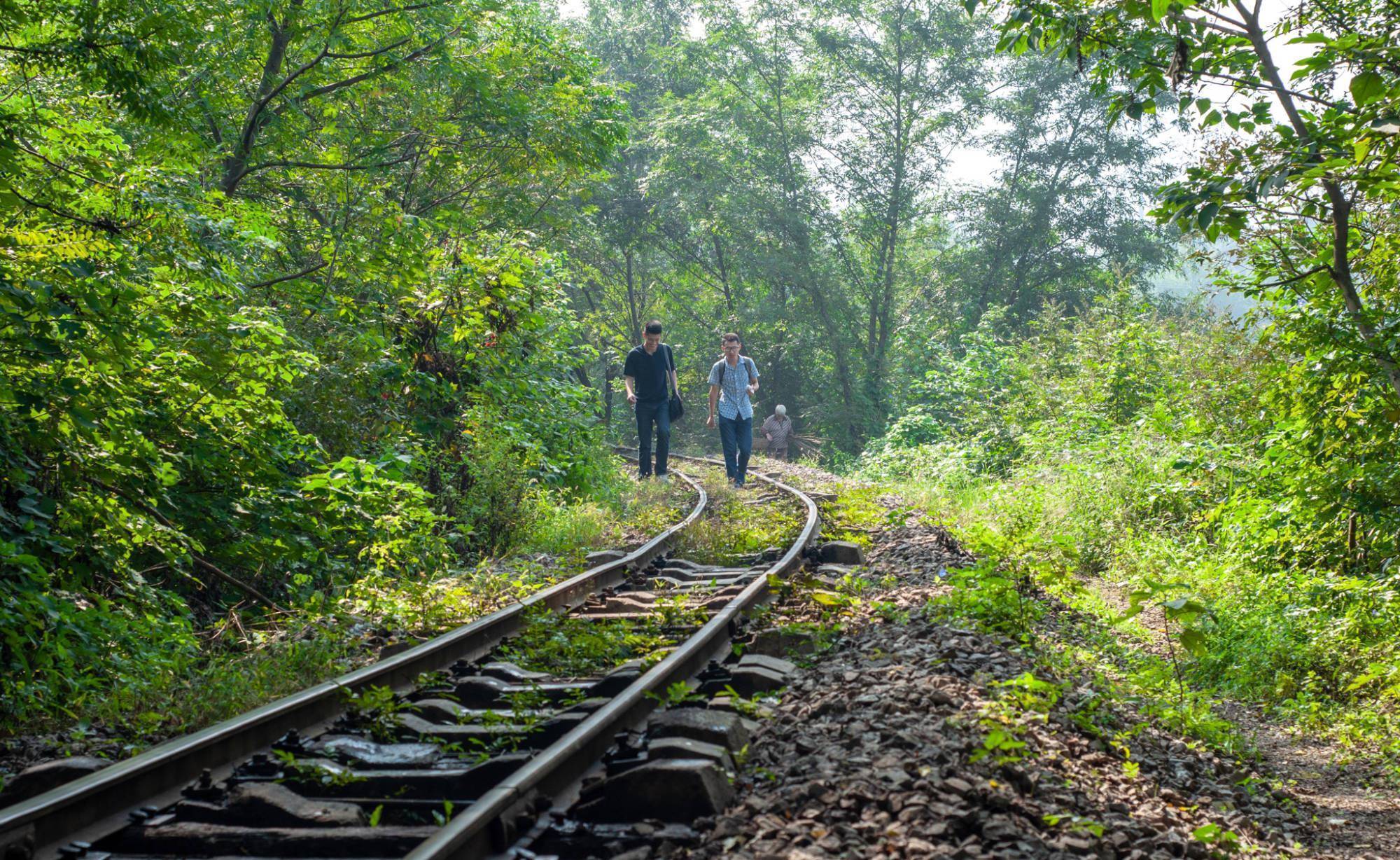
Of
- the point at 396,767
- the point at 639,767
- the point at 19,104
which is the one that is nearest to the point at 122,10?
the point at 19,104

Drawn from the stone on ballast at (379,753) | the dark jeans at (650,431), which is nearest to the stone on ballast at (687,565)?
the dark jeans at (650,431)

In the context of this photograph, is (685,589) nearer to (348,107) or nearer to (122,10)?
(122,10)

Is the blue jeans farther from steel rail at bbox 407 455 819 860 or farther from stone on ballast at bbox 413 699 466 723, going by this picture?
stone on ballast at bbox 413 699 466 723

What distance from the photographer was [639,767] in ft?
12.5

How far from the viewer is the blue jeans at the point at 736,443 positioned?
14234mm

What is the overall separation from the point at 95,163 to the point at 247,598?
117 inches

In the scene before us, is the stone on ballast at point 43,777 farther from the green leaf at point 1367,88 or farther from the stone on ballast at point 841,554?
the stone on ballast at point 841,554

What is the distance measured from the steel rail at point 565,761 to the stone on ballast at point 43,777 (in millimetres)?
1620

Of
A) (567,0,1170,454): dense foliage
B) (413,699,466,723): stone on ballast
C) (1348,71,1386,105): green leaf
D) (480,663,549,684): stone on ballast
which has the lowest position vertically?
(413,699,466,723): stone on ballast

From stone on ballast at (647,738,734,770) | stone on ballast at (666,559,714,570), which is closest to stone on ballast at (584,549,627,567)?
stone on ballast at (666,559,714,570)

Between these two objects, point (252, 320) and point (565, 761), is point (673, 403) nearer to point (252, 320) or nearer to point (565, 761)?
point (252, 320)

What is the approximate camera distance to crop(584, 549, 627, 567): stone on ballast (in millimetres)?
8805

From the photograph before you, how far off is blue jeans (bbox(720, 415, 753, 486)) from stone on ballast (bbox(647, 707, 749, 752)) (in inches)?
380

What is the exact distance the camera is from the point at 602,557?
8898 millimetres
